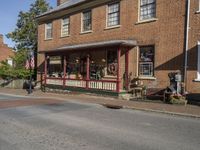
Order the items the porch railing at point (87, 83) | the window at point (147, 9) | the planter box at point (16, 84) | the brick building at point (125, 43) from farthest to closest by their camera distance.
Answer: the planter box at point (16, 84) < the porch railing at point (87, 83) < the window at point (147, 9) < the brick building at point (125, 43)

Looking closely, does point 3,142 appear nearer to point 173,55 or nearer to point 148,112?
point 148,112

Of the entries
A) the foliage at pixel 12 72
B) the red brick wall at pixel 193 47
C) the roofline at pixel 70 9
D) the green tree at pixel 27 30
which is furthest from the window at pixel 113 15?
the green tree at pixel 27 30

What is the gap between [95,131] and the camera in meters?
9.37

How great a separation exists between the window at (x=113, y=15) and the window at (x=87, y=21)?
7.37 feet

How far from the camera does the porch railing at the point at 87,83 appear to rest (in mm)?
19594

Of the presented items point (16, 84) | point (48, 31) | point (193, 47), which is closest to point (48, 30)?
point (48, 31)

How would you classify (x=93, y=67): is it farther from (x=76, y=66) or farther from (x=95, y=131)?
(x=95, y=131)

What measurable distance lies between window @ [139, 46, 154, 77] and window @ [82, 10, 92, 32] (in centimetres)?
594

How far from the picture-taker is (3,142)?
805 cm

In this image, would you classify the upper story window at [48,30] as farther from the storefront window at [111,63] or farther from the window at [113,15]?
the storefront window at [111,63]

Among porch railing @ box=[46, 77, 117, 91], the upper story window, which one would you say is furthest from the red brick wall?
Result: the upper story window

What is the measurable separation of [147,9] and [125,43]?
241 cm

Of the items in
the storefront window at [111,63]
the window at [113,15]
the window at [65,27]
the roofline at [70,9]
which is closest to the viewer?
the window at [113,15]

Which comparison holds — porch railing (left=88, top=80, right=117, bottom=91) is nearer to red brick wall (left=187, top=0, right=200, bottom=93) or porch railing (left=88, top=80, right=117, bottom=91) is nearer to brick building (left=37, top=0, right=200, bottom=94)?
brick building (left=37, top=0, right=200, bottom=94)
